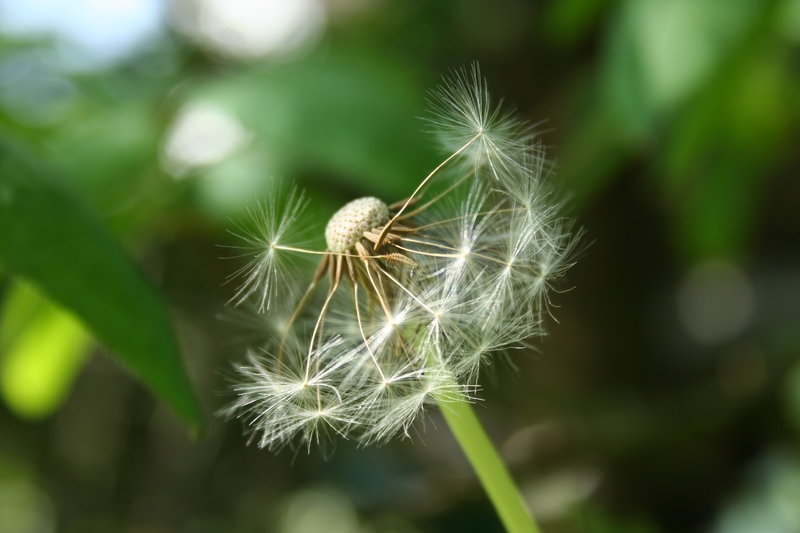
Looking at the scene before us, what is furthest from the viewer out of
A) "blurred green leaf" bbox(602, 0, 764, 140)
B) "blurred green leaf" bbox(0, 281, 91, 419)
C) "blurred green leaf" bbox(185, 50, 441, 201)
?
"blurred green leaf" bbox(0, 281, 91, 419)

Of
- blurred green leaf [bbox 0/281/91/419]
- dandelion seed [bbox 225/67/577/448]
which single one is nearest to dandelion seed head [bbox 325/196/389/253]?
dandelion seed [bbox 225/67/577/448]

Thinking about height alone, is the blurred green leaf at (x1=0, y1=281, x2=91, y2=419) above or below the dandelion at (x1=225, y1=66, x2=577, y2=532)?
above

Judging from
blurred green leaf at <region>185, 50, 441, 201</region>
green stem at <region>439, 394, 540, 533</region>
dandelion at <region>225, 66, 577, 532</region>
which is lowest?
green stem at <region>439, 394, 540, 533</region>

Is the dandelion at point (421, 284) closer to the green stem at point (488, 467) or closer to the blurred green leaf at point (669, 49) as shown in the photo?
the green stem at point (488, 467)

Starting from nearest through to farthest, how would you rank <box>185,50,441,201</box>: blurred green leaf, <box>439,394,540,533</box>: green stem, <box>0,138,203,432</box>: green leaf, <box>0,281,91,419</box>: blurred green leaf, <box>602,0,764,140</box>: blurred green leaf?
1. <box>439,394,540,533</box>: green stem
2. <box>0,138,203,432</box>: green leaf
3. <box>602,0,764,140</box>: blurred green leaf
4. <box>185,50,441,201</box>: blurred green leaf
5. <box>0,281,91,419</box>: blurred green leaf

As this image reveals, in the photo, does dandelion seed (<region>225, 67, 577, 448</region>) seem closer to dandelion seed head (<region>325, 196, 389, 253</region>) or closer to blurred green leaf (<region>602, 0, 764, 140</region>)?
dandelion seed head (<region>325, 196, 389, 253</region>)

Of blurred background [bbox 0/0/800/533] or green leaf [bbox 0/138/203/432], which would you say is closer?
green leaf [bbox 0/138/203/432]

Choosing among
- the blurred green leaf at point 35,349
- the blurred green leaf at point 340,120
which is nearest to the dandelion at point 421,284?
the blurred green leaf at point 340,120

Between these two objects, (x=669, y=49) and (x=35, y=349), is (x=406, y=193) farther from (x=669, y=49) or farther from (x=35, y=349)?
(x=35, y=349)
